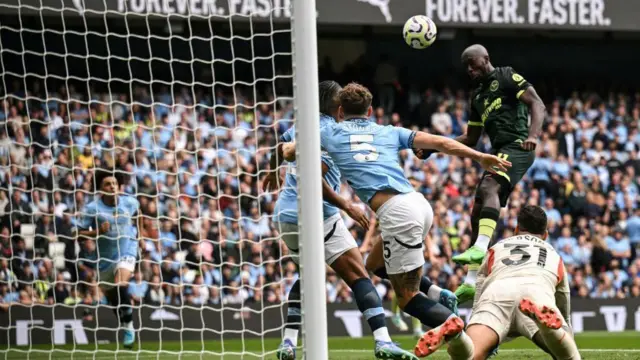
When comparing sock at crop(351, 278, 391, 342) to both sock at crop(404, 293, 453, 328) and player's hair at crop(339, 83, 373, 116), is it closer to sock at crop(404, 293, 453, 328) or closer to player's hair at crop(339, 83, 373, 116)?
sock at crop(404, 293, 453, 328)

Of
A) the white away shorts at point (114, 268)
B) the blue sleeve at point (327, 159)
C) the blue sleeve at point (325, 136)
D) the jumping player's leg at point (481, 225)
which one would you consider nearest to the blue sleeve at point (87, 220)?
the white away shorts at point (114, 268)

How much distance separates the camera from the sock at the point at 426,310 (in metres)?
7.93

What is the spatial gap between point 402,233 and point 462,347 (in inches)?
54.1

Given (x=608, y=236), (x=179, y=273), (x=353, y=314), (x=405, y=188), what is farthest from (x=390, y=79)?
(x=405, y=188)

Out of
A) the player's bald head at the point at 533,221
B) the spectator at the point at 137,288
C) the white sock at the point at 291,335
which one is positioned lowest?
the spectator at the point at 137,288

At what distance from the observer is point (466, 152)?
7.38m

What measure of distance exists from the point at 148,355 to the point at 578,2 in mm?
11841

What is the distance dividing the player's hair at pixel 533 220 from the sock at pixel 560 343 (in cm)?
84

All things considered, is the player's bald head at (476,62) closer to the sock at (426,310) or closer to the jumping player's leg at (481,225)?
the jumping player's leg at (481,225)

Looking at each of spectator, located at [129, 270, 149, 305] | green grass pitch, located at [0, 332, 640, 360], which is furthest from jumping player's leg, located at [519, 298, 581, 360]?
spectator, located at [129, 270, 149, 305]

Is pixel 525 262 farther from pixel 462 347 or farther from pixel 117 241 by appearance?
pixel 117 241

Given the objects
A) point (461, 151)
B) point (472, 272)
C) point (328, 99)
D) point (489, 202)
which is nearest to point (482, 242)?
point (472, 272)

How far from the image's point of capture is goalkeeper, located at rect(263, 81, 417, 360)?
7.99m

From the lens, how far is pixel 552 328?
655 cm
